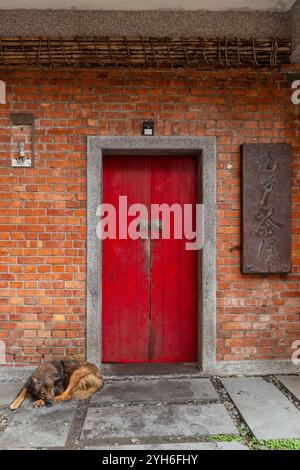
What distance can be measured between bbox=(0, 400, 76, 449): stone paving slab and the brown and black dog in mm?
81

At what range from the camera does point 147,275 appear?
4.41m

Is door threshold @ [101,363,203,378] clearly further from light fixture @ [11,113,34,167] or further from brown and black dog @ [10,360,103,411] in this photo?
light fixture @ [11,113,34,167]

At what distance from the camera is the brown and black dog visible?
11.5 feet

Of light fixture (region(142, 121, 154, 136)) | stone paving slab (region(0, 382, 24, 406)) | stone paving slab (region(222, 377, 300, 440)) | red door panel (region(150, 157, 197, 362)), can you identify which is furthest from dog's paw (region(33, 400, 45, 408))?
light fixture (region(142, 121, 154, 136))

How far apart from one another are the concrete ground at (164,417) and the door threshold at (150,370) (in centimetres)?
11

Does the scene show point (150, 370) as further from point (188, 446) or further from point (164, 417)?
point (188, 446)

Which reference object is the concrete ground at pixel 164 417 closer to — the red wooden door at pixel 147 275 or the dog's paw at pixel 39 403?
the dog's paw at pixel 39 403

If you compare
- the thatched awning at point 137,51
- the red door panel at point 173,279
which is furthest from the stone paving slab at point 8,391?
the thatched awning at point 137,51

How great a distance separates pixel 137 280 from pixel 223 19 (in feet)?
9.57

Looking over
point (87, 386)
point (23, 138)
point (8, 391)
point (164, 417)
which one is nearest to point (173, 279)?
point (87, 386)

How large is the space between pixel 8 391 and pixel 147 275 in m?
1.83

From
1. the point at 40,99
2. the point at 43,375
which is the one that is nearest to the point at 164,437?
the point at 43,375

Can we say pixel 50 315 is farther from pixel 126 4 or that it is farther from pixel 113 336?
pixel 126 4

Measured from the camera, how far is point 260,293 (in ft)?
13.8
